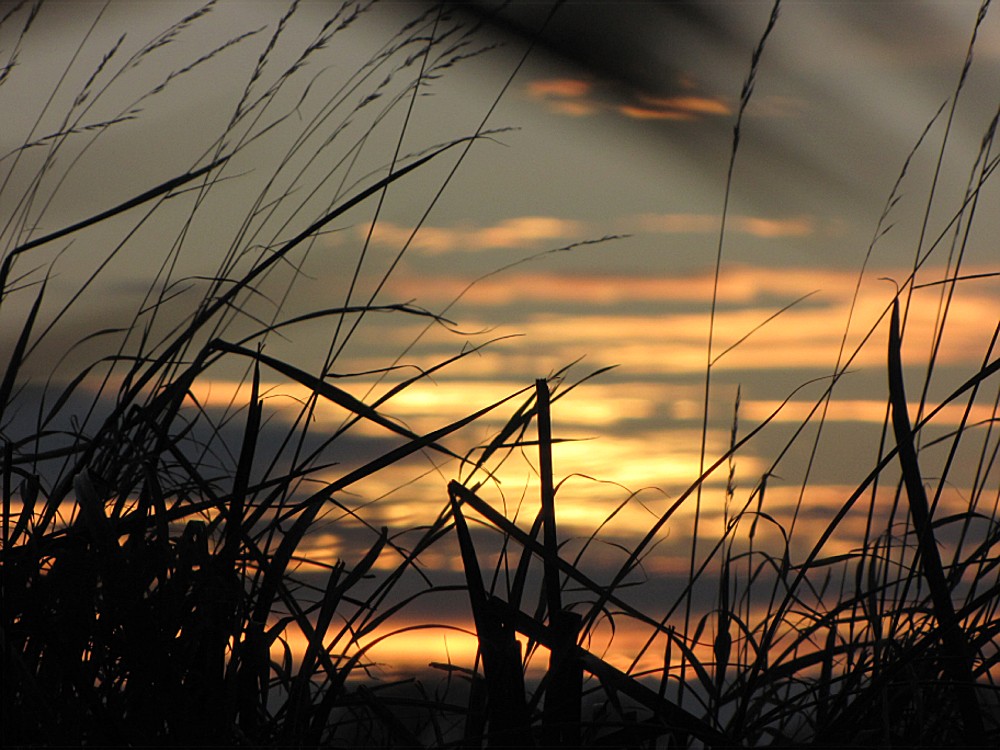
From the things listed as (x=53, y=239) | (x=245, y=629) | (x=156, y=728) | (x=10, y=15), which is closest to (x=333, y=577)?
(x=245, y=629)

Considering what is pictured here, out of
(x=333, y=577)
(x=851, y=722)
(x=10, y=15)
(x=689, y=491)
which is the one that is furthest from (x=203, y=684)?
(x=10, y=15)

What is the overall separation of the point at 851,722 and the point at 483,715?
13.5 inches

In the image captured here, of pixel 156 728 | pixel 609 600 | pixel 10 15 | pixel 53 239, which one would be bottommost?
pixel 156 728

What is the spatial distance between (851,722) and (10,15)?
4.57ft

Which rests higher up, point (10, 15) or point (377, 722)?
point (10, 15)

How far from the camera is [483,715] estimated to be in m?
1.02

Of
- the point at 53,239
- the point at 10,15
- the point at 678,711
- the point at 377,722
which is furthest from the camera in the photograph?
the point at 10,15

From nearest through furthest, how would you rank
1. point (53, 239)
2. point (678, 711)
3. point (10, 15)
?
point (678, 711), point (53, 239), point (10, 15)

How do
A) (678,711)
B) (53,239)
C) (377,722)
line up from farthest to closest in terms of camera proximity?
(53,239) → (377,722) → (678,711)

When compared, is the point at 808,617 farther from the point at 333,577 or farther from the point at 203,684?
the point at 203,684

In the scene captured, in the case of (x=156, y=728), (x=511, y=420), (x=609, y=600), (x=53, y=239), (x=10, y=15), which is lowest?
(x=156, y=728)

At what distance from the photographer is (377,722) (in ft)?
3.70

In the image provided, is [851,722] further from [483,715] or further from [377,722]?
[377,722]

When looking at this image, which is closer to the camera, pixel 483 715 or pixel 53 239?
pixel 483 715
